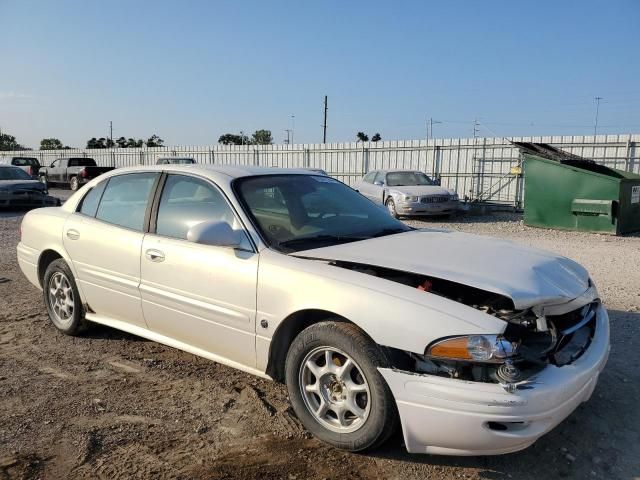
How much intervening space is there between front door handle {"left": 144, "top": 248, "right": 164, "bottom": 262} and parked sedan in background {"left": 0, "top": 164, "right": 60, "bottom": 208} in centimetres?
1405

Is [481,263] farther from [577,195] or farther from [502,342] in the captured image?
[577,195]

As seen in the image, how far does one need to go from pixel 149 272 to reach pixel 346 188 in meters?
1.70

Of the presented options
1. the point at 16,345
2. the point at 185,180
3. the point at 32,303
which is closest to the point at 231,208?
the point at 185,180

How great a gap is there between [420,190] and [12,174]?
12.3 meters

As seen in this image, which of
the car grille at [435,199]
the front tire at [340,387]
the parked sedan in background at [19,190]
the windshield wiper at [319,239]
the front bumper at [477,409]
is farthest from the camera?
the parked sedan in background at [19,190]

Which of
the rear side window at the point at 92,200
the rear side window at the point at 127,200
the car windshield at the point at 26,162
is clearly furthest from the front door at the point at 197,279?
the car windshield at the point at 26,162

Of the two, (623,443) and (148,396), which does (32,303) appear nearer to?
(148,396)

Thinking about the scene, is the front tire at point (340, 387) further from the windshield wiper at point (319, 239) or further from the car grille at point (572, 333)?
the car grille at point (572, 333)

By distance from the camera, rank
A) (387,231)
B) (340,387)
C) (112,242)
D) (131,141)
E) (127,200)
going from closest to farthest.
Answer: (340,387)
(387,231)
(112,242)
(127,200)
(131,141)

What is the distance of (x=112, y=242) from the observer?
4176 mm

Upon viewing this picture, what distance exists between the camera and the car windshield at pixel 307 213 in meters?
3.53

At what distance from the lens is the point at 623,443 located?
3023 mm

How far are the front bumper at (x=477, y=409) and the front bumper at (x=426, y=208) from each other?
12.0 meters

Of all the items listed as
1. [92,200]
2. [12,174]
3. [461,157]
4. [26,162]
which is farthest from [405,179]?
[26,162]
